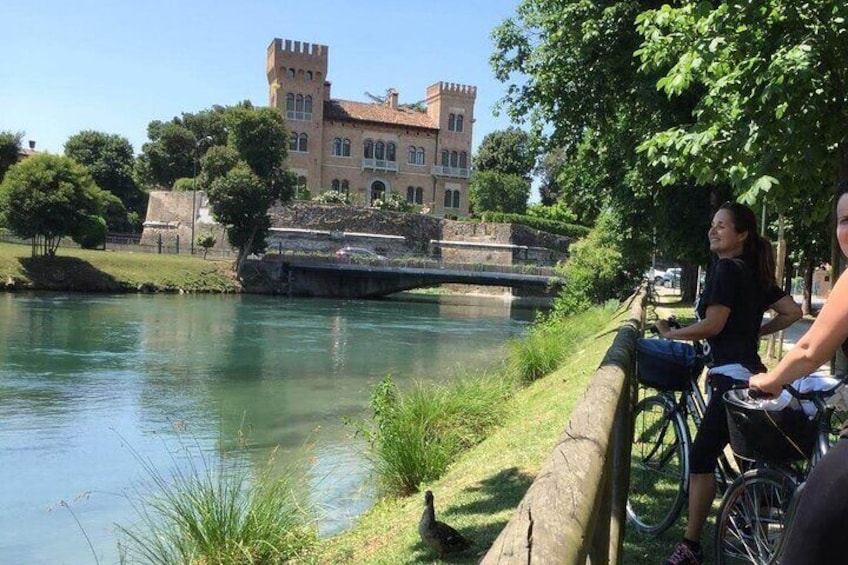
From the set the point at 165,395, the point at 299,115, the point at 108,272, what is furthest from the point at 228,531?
the point at 299,115

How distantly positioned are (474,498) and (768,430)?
3.51 metres

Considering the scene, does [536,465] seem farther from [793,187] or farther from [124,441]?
[124,441]

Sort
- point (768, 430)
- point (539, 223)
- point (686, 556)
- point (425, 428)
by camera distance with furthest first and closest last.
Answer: point (539, 223) < point (425, 428) < point (686, 556) < point (768, 430)

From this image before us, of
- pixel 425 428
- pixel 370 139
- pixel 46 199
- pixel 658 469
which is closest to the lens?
pixel 658 469

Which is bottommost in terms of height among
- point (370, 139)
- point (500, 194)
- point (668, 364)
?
point (668, 364)

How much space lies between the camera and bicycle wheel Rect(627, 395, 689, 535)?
176 inches

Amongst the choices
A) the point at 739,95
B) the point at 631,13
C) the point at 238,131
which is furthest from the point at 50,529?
the point at 238,131

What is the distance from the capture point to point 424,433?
895cm

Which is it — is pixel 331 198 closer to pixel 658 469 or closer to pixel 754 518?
pixel 658 469

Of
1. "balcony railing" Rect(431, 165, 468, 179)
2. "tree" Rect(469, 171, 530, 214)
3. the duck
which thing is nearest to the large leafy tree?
"balcony railing" Rect(431, 165, 468, 179)

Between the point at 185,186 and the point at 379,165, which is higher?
the point at 379,165

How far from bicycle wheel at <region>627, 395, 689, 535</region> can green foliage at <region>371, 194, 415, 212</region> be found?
2602 inches

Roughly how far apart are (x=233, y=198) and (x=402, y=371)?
110 feet

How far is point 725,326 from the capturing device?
399cm
